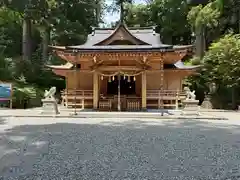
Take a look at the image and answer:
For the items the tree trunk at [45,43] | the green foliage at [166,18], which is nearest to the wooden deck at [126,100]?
the tree trunk at [45,43]

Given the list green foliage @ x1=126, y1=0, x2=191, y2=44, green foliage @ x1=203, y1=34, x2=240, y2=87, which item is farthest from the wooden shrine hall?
green foliage @ x1=126, y1=0, x2=191, y2=44

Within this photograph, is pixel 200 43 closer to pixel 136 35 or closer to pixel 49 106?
pixel 136 35

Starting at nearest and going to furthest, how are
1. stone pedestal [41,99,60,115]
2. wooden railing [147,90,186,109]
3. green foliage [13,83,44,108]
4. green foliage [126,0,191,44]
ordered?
stone pedestal [41,99,60,115] → wooden railing [147,90,186,109] → green foliage [13,83,44,108] → green foliage [126,0,191,44]

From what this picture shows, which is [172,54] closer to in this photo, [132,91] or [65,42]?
[132,91]

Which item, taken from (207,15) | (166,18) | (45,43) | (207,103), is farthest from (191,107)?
(45,43)

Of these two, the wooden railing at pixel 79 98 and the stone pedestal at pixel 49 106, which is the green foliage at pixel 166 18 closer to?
the wooden railing at pixel 79 98

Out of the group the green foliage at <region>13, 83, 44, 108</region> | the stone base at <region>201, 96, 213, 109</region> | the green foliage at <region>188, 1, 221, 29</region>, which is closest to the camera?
the green foliage at <region>13, 83, 44, 108</region>

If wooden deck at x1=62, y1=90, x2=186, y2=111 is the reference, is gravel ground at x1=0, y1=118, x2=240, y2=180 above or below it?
below

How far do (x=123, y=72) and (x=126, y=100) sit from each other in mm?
1617

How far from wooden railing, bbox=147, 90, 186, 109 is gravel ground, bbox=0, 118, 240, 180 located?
904cm

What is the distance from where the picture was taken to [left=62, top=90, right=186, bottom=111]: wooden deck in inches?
697

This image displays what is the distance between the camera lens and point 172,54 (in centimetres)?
1773

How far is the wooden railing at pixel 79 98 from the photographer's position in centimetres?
1797

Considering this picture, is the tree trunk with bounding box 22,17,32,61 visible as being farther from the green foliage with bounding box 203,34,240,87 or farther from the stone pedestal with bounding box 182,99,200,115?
the stone pedestal with bounding box 182,99,200,115
